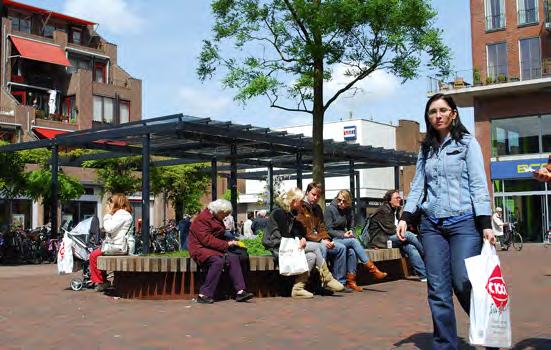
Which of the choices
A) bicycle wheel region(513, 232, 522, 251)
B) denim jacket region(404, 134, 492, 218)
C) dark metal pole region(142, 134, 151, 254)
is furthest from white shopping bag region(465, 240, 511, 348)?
bicycle wheel region(513, 232, 522, 251)

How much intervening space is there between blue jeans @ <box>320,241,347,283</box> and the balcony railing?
29777 millimetres

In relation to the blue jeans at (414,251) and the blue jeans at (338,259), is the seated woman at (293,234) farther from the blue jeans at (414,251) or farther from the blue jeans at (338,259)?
the blue jeans at (414,251)

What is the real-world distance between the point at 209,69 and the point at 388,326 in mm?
9644

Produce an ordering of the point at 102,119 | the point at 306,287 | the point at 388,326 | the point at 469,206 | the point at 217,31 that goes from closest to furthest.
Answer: the point at 469,206
the point at 388,326
the point at 306,287
the point at 217,31
the point at 102,119

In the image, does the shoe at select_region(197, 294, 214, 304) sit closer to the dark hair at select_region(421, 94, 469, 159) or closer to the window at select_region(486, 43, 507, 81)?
the dark hair at select_region(421, 94, 469, 159)

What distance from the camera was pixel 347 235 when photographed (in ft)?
33.2

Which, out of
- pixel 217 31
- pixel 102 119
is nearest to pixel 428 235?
pixel 217 31

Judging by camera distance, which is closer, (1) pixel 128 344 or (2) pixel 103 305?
(1) pixel 128 344

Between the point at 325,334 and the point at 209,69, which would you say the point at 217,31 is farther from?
the point at 325,334

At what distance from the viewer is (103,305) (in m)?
8.88

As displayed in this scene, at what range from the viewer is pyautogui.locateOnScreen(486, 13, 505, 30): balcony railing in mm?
36156

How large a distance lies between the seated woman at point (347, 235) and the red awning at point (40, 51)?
4136 cm

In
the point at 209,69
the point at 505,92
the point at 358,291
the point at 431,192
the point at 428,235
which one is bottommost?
the point at 358,291

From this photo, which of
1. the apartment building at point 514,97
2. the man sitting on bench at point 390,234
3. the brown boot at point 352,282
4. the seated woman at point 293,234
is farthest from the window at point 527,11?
the seated woman at point 293,234
